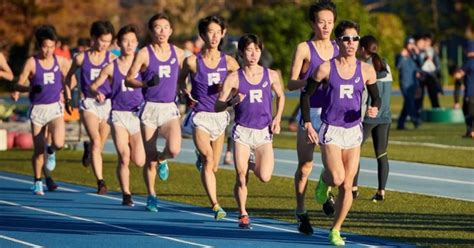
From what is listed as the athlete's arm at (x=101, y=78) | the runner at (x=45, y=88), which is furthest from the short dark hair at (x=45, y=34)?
the athlete's arm at (x=101, y=78)

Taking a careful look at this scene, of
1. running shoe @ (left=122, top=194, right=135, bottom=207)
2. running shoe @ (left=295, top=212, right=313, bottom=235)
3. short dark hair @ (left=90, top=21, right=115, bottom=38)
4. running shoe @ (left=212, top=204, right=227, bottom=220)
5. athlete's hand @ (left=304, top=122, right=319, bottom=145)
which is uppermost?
short dark hair @ (left=90, top=21, right=115, bottom=38)

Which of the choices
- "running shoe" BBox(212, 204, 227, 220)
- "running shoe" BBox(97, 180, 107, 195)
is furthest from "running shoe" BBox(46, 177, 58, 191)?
"running shoe" BBox(212, 204, 227, 220)

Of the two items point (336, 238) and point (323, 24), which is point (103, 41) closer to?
point (323, 24)

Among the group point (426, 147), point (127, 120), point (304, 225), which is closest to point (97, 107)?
point (127, 120)

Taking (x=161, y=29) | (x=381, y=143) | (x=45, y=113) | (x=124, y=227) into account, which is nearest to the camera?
(x=124, y=227)

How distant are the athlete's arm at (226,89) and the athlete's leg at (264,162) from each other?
58cm

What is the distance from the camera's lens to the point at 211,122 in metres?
16.2

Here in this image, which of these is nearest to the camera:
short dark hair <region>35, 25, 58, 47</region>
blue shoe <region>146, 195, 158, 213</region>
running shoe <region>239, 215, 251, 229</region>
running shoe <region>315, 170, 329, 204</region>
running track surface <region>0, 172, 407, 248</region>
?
running track surface <region>0, 172, 407, 248</region>

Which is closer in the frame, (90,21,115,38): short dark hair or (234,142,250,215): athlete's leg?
(234,142,250,215): athlete's leg

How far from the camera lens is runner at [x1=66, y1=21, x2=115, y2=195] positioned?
19.1 m

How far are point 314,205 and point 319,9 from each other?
3494 mm

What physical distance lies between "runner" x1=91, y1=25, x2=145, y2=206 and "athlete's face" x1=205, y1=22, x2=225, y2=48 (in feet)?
6.53

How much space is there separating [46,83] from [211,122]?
4.12 m

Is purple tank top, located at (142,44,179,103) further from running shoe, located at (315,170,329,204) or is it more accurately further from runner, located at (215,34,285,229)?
running shoe, located at (315,170,329,204)
